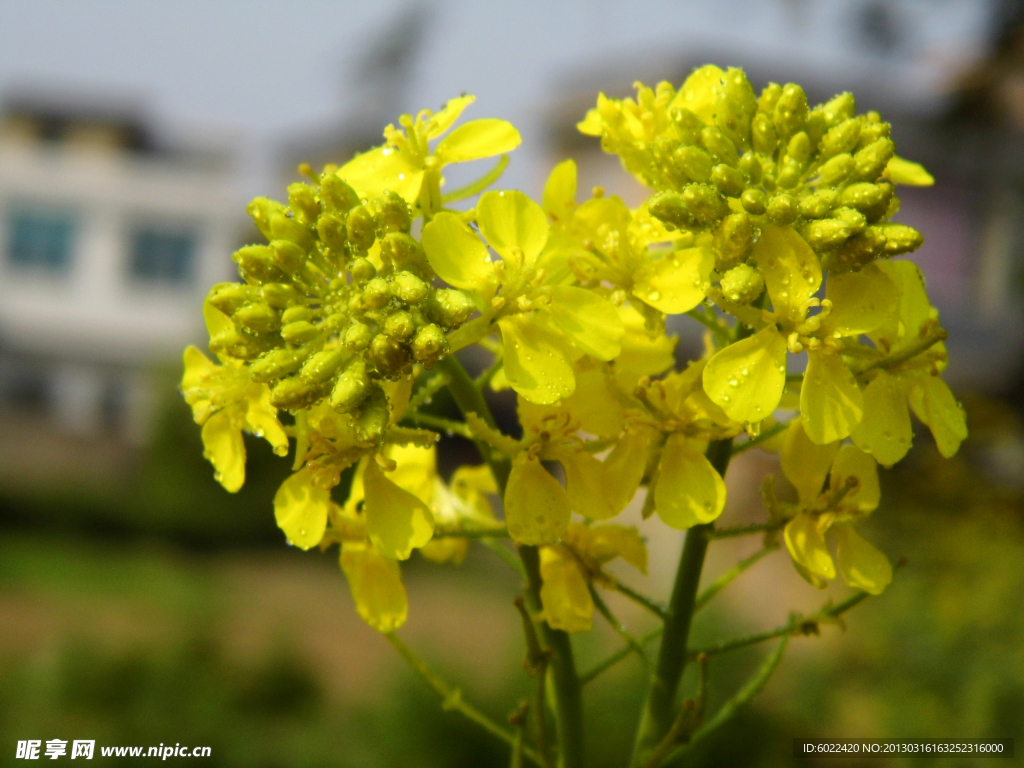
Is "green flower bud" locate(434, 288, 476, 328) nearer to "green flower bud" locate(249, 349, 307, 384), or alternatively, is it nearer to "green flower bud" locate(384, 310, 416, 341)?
"green flower bud" locate(384, 310, 416, 341)

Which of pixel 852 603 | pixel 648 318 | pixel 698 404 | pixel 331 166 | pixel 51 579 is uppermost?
pixel 51 579

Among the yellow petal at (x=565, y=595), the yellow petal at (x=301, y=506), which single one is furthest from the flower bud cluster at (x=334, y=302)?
the yellow petal at (x=565, y=595)

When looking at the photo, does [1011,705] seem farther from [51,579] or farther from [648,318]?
[51,579]

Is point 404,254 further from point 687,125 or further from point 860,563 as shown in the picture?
point 860,563

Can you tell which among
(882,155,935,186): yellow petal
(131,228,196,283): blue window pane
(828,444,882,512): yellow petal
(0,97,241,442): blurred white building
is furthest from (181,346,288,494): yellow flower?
(131,228,196,283): blue window pane

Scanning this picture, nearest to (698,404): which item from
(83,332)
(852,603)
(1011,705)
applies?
(852,603)

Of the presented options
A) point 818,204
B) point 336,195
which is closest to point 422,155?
point 336,195
